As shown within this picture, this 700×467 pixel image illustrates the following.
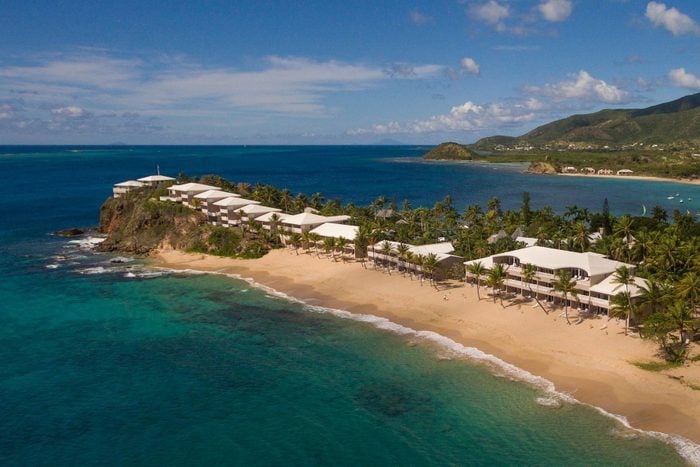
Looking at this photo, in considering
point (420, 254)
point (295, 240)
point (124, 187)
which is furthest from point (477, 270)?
point (124, 187)

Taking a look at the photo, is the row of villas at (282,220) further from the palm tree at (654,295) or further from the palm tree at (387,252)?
the palm tree at (654,295)

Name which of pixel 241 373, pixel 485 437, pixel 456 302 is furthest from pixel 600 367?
pixel 241 373

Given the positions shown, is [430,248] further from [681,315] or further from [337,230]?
[681,315]

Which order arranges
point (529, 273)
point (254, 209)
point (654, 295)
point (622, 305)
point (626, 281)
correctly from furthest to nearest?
point (254, 209) → point (529, 273) → point (626, 281) → point (622, 305) → point (654, 295)

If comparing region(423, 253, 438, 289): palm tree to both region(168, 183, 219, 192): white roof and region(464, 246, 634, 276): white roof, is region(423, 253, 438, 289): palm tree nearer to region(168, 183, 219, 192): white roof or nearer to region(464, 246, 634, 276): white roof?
region(464, 246, 634, 276): white roof

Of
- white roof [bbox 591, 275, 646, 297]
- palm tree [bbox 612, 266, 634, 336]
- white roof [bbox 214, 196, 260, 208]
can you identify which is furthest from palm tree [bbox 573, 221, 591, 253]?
white roof [bbox 214, 196, 260, 208]

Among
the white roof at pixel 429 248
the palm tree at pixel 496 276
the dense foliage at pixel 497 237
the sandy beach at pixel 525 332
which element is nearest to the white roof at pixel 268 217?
the dense foliage at pixel 497 237
